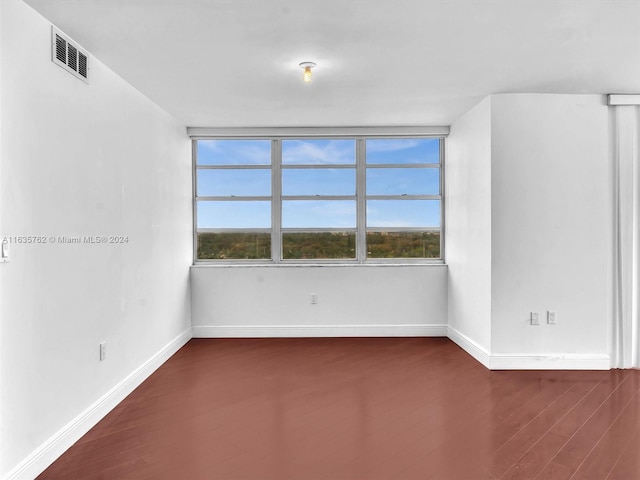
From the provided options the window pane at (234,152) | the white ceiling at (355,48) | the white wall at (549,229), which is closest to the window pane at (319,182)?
the window pane at (234,152)

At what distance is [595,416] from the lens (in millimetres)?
2762

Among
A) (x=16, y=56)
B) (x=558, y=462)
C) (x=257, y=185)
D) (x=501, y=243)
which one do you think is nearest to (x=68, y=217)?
(x=16, y=56)

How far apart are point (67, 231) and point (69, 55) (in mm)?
1083

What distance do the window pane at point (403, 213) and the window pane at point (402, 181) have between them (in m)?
0.13

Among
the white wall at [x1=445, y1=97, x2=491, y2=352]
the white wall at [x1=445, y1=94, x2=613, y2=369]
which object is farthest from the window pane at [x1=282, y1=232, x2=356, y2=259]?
the white wall at [x1=445, y1=94, x2=613, y2=369]

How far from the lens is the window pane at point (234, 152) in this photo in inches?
199

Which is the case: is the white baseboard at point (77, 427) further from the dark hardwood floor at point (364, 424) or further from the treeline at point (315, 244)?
the treeline at point (315, 244)

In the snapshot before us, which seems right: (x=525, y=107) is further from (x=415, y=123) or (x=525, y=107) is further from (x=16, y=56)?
(x=16, y=56)

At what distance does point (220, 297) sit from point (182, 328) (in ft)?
1.84

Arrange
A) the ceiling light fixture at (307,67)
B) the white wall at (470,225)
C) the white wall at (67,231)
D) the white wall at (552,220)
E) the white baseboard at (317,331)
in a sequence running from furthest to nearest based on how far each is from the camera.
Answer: the white baseboard at (317,331) < the white wall at (470,225) < the white wall at (552,220) < the ceiling light fixture at (307,67) < the white wall at (67,231)

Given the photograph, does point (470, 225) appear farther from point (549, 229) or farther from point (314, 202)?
point (314, 202)

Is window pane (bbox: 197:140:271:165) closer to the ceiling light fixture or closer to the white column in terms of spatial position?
the ceiling light fixture

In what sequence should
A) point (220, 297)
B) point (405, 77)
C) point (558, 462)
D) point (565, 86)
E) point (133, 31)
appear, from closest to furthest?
point (558, 462) → point (133, 31) → point (405, 77) → point (565, 86) → point (220, 297)

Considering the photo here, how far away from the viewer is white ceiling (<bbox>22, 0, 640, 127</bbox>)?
2.21m
